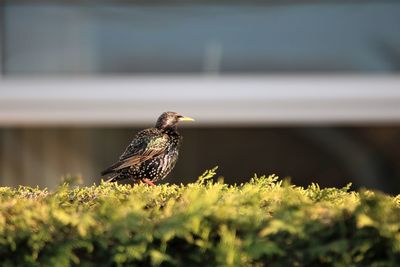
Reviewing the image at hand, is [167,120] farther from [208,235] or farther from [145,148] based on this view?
[208,235]

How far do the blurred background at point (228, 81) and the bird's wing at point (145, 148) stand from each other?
17.7 feet

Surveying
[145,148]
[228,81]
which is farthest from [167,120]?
[228,81]

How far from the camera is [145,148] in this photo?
5625 millimetres

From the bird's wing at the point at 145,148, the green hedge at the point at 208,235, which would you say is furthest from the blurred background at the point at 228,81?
the green hedge at the point at 208,235

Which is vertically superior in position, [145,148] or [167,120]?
[167,120]


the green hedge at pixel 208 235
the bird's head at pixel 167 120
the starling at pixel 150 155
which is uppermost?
the bird's head at pixel 167 120

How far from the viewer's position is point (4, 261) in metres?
3.16

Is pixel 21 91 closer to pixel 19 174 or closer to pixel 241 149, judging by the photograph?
pixel 19 174

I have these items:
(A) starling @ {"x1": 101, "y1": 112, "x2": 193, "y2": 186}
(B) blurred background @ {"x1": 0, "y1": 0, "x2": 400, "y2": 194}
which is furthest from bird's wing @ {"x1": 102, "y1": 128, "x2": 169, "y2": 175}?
(B) blurred background @ {"x1": 0, "y1": 0, "x2": 400, "y2": 194}

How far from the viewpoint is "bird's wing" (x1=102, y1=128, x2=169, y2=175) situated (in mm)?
5559

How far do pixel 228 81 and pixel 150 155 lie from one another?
19.5ft

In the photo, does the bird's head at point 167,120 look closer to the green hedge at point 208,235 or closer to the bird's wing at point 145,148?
the bird's wing at point 145,148

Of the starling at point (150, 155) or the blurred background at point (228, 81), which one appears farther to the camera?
the blurred background at point (228, 81)

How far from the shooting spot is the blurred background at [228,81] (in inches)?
442
